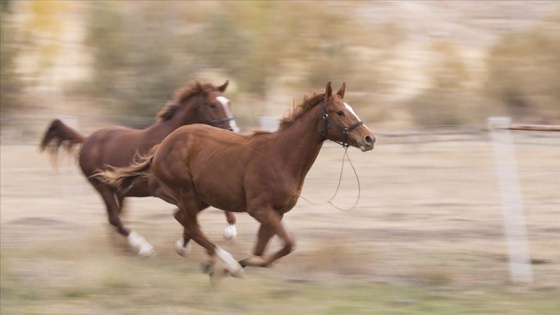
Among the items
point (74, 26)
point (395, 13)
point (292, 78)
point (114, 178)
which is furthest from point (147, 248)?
point (395, 13)

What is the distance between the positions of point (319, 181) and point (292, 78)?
29.6 feet

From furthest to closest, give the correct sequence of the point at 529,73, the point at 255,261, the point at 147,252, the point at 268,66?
the point at 268,66
the point at 529,73
the point at 147,252
the point at 255,261

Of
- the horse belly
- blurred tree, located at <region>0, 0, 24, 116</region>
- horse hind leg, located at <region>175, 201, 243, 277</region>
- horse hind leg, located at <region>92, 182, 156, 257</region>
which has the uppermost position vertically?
the horse belly

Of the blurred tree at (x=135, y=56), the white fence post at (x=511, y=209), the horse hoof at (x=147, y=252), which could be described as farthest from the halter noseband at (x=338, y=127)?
the blurred tree at (x=135, y=56)

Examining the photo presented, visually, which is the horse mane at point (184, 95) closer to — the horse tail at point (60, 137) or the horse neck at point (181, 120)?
the horse neck at point (181, 120)

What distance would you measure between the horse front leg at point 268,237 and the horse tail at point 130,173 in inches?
66.6

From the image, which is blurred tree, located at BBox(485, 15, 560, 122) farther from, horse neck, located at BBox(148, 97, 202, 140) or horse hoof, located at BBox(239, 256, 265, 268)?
horse hoof, located at BBox(239, 256, 265, 268)

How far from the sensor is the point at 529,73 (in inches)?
838

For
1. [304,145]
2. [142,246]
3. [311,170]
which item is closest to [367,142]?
[304,145]

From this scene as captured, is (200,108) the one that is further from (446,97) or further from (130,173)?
(446,97)

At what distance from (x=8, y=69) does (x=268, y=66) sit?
6.91 meters

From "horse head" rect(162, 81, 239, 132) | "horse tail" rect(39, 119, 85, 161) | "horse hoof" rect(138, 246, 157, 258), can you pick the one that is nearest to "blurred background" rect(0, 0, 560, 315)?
"horse hoof" rect(138, 246, 157, 258)

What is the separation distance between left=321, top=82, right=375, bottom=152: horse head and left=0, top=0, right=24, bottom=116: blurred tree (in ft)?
56.5

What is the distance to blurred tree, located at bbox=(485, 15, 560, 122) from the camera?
20750mm
